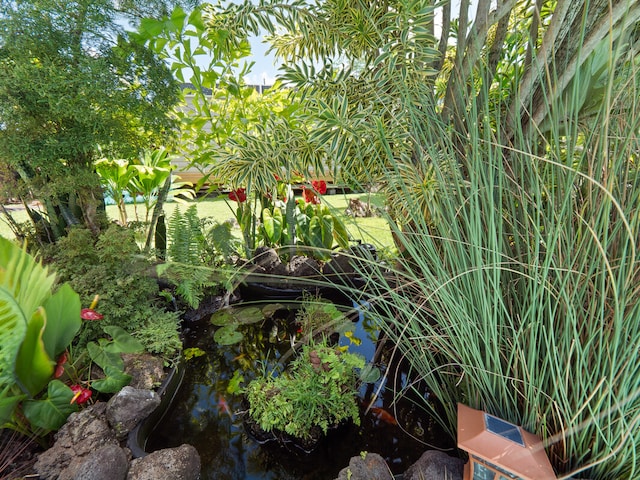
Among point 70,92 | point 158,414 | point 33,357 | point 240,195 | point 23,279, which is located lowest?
point 158,414

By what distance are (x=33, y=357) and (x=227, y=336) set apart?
2.75 ft

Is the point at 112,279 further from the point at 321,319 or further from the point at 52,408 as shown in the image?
the point at 321,319

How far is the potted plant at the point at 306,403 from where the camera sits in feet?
3.44

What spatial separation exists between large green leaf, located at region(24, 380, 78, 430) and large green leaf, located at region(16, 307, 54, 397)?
0.19ft

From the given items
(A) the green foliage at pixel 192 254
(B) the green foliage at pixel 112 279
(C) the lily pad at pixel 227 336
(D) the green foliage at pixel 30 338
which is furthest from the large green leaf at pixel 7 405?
(C) the lily pad at pixel 227 336

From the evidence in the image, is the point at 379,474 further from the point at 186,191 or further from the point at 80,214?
the point at 186,191

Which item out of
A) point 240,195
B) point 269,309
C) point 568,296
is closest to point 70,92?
point 240,195

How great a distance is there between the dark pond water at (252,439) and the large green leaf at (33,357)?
44 cm

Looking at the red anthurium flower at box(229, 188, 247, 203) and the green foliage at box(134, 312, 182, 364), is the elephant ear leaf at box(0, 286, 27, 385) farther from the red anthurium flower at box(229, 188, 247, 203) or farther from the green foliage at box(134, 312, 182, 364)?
the red anthurium flower at box(229, 188, 247, 203)

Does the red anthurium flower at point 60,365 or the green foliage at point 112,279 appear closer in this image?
A: the red anthurium flower at point 60,365

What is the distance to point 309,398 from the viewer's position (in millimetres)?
1062

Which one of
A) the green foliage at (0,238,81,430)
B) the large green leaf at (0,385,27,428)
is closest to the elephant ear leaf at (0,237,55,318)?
the green foliage at (0,238,81,430)

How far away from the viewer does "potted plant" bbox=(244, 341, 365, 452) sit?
3.44ft

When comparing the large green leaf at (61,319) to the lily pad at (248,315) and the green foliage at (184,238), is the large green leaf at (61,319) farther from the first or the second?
the lily pad at (248,315)
